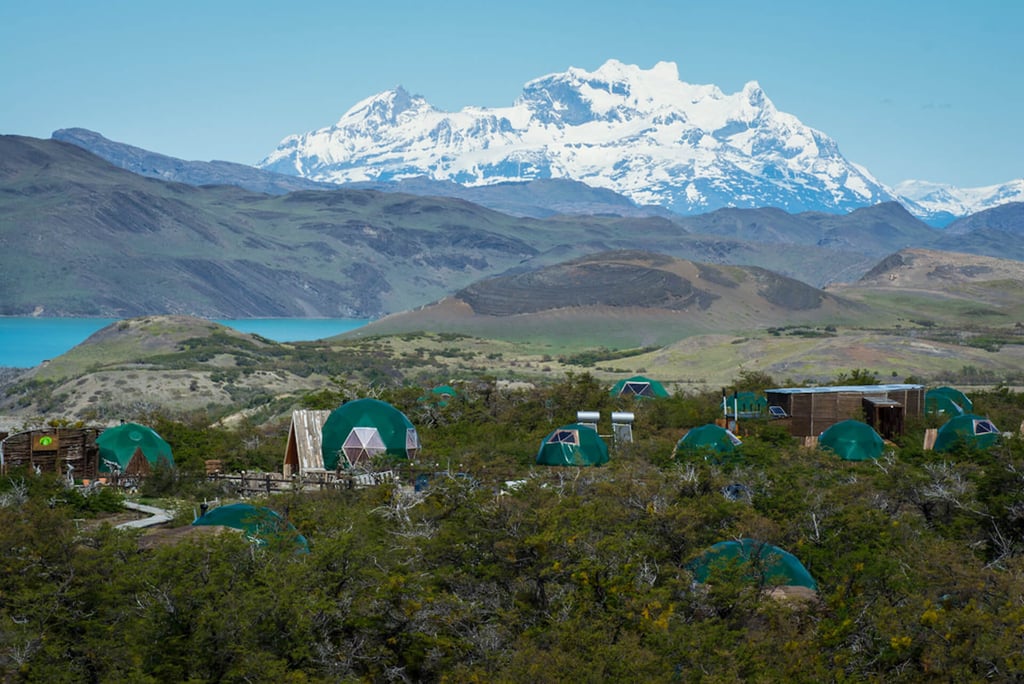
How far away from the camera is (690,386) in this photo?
11088cm

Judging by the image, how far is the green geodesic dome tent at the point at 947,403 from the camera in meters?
64.1

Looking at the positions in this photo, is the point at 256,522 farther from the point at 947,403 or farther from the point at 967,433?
the point at 947,403

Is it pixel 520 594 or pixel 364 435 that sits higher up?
pixel 364 435

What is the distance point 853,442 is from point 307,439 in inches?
833

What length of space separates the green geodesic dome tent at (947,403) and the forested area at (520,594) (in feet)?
99.2

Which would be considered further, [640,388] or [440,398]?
[640,388]

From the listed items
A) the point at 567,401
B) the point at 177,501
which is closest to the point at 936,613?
the point at 177,501

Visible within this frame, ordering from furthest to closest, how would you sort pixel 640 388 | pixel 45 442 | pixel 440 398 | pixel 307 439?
pixel 640 388, pixel 440 398, pixel 307 439, pixel 45 442

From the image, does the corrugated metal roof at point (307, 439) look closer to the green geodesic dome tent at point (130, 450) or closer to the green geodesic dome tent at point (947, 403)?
the green geodesic dome tent at point (130, 450)

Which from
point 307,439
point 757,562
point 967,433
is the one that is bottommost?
point 757,562

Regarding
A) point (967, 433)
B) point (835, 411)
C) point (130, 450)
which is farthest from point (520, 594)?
point (835, 411)

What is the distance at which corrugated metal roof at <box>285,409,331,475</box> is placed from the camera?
48.4 metres

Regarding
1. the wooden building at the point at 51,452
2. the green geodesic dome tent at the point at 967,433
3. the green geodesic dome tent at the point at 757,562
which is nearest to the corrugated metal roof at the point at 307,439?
the wooden building at the point at 51,452

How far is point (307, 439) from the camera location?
49094mm
